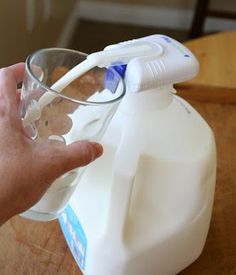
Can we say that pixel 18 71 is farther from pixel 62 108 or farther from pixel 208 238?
pixel 208 238

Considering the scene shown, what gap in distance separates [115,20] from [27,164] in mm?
2267

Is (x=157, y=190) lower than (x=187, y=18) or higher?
higher

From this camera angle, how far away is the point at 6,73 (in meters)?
0.52

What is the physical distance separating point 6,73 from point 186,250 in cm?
27

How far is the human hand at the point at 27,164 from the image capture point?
0.43 m

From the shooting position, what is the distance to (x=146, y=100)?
0.49m

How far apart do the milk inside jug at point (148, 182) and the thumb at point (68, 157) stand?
40 mm

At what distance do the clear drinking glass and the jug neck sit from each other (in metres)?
0.02

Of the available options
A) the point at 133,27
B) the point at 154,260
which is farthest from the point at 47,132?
the point at 133,27

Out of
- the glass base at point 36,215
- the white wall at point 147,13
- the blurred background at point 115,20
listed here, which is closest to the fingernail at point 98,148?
the glass base at point 36,215

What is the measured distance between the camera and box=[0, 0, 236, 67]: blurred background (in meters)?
2.09

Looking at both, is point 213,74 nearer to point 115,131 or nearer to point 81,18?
point 115,131

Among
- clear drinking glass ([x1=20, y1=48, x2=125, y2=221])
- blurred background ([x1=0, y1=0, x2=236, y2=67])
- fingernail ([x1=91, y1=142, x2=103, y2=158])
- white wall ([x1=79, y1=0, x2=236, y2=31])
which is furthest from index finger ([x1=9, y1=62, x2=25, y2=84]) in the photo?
white wall ([x1=79, y1=0, x2=236, y2=31])

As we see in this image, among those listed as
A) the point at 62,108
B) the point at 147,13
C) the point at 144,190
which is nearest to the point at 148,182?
the point at 144,190
